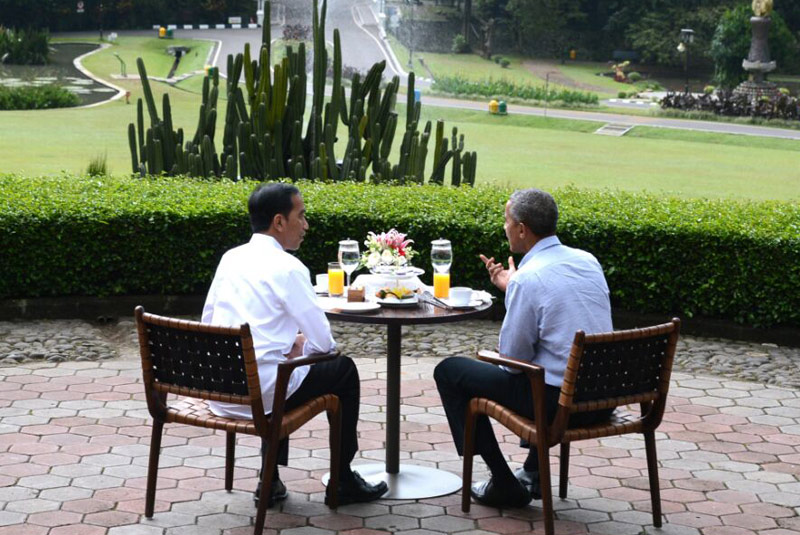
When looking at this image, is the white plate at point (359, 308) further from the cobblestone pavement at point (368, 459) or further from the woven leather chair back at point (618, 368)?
the woven leather chair back at point (618, 368)

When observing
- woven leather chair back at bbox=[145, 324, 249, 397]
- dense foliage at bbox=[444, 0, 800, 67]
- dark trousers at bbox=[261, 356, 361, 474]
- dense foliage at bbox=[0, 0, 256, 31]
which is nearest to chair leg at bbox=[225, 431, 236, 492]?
dark trousers at bbox=[261, 356, 361, 474]

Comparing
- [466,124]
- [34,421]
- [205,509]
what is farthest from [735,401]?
[466,124]

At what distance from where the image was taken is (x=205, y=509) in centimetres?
427

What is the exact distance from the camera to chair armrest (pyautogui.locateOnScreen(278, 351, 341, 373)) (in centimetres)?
387

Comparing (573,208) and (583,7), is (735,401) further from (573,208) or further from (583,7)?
(583,7)

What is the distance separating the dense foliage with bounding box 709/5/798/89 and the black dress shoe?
136ft

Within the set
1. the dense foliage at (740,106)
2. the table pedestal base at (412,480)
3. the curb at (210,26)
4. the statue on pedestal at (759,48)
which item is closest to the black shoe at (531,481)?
the table pedestal base at (412,480)

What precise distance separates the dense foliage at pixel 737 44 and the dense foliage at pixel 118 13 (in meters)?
26.5

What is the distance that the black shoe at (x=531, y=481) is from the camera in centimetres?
443

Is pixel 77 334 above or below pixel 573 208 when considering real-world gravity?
below

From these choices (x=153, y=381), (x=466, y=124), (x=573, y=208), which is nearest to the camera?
(x=153, y=381)

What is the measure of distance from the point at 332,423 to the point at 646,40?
162 ft

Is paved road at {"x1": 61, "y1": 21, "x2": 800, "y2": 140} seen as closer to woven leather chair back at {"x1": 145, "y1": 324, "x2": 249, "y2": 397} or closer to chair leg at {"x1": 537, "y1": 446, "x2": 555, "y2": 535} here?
woven leather chair back at {"x1": 145, "y1": 324, "x2": 249, "y2": 397}

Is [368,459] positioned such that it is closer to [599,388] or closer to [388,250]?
[388,250]
